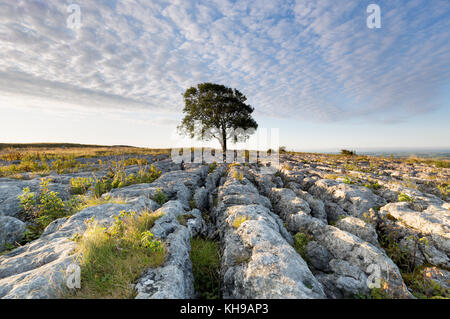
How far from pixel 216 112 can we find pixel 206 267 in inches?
1337

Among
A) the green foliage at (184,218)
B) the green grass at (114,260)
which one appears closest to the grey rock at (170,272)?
the green grass at (114,260)

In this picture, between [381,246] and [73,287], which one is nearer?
[73,287]

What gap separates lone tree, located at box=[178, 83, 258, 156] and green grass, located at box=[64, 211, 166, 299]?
33.1m

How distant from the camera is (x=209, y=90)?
3669cm

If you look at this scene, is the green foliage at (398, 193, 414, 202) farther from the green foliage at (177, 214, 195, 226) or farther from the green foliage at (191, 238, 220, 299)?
the green foliage at (177, 214, 195, 226)

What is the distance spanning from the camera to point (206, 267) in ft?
16.8

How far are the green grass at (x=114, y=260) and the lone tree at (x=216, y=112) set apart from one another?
33063 mm

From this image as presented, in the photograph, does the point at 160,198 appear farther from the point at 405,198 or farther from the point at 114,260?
the point at 405,198

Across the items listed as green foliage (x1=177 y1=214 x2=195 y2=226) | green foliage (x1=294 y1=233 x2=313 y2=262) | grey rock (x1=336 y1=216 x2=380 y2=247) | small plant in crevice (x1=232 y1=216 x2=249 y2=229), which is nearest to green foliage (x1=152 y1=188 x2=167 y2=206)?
green foliage (x1=177 y1=214 x2=195 y2=226)

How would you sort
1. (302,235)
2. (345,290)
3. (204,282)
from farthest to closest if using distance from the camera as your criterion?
(302,235)
(204,282)
(345,290)
